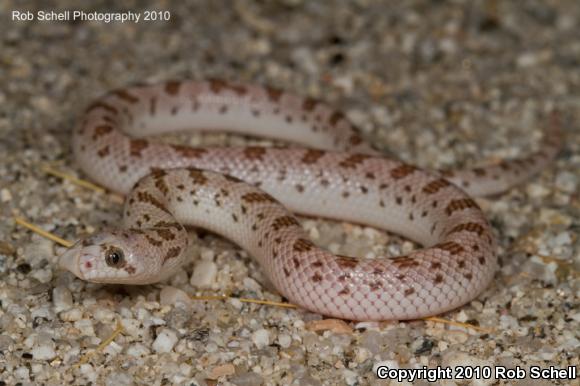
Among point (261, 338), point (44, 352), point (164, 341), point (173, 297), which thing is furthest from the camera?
point (173, 297)

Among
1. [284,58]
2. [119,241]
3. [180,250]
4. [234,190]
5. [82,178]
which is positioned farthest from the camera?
[284,58]

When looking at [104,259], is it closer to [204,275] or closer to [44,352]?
[44,352]

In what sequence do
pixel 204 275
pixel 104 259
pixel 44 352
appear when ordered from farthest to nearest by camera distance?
pixel 204 275 → pixel 104 259 → pixel 44 352

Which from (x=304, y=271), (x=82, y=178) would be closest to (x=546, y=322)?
(x=304, y=271)

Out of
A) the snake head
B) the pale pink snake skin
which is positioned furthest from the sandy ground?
the snake head

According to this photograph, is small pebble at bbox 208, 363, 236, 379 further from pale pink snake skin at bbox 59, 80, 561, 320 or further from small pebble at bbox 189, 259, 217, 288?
small pebble at bbox 189, 259, 217, 288

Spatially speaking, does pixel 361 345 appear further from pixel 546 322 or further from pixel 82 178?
pixel 82 178

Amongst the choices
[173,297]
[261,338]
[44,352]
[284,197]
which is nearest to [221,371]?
[261,338]
